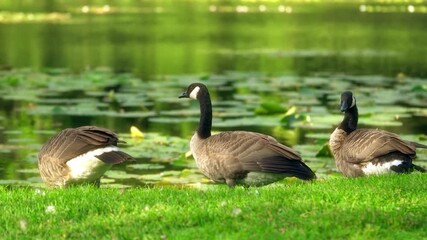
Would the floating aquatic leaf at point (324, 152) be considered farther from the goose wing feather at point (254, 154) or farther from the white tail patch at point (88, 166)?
the white tail patch at point (88, 166)

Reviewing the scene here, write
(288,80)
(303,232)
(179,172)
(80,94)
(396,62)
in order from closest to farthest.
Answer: (303,232), (179,172), (80,94), (288,80), (396,62)

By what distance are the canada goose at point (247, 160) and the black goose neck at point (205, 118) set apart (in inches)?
12.7

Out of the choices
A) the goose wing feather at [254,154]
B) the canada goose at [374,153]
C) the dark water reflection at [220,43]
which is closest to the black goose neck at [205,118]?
the goose wing feather at [254,154]

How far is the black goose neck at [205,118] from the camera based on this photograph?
1198cm

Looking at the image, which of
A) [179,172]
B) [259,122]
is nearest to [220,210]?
[179,172]

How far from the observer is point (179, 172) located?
14.8 meters

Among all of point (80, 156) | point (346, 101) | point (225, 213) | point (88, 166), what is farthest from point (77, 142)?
point (346, 101)

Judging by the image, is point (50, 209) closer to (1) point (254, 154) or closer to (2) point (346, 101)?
(1) point (254, 154)

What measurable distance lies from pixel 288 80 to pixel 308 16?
4583cm

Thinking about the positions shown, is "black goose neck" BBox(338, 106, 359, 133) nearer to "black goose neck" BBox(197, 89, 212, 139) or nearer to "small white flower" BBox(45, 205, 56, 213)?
"black goose neck" BBox(197, 89, 212, 139)

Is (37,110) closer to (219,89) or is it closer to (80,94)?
(80,94)

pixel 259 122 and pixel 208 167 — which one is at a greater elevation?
pixel 208 167

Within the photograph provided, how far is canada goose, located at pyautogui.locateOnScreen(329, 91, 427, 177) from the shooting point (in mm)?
Answer: 11359

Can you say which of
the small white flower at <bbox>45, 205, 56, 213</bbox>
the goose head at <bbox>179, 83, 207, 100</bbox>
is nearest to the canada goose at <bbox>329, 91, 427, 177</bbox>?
the goose head at <bbox>179, 83, 207, 100</bbox>
